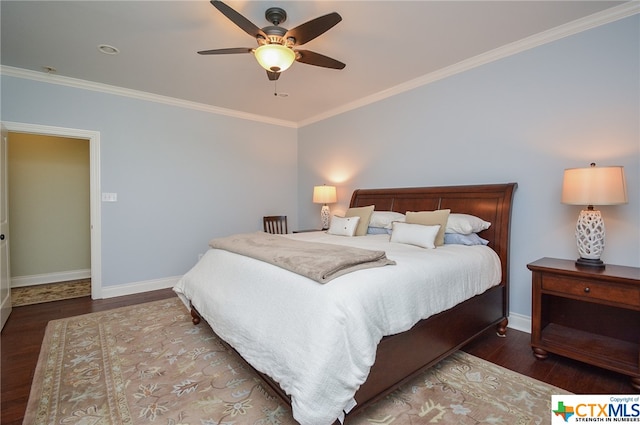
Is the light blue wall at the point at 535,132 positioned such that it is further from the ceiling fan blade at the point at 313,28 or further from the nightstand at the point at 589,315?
the ceiling fan blade at the point at 313,28

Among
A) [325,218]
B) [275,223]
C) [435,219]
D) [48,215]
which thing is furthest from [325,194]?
[48,215]

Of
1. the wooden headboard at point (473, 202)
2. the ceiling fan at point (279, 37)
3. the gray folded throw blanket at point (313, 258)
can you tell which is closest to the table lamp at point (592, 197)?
the wooden headboard at point (473, 202)

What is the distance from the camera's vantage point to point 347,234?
3.45 m

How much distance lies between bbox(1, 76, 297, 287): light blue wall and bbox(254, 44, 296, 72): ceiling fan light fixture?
2.65m

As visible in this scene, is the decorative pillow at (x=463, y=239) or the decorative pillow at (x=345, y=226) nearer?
the decorative pillow at (x=463, y=239)

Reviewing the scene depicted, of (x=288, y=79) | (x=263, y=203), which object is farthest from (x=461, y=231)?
(x=263, y=203)

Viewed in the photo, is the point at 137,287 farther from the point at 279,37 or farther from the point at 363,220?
the point at 279,37

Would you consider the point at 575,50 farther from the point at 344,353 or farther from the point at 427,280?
the point at 344,353

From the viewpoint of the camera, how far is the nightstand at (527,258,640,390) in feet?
6.31

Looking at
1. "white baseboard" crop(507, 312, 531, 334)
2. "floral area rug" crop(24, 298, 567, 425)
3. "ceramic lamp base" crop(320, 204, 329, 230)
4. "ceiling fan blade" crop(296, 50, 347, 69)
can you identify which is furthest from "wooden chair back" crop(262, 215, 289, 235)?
"white baseboard" crop(507, 312, 531, 334)

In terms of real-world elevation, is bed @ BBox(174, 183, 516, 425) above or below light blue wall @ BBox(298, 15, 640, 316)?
below

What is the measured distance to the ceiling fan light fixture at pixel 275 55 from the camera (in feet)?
6.89

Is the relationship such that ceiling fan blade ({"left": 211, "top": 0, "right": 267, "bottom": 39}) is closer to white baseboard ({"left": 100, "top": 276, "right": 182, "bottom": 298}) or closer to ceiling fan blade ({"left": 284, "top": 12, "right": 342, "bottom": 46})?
ceiling fan blade ({"left": 284, "top": 12, "right": 342, "bottom": 46})

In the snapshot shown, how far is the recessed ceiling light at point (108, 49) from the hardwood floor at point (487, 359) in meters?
2.69
